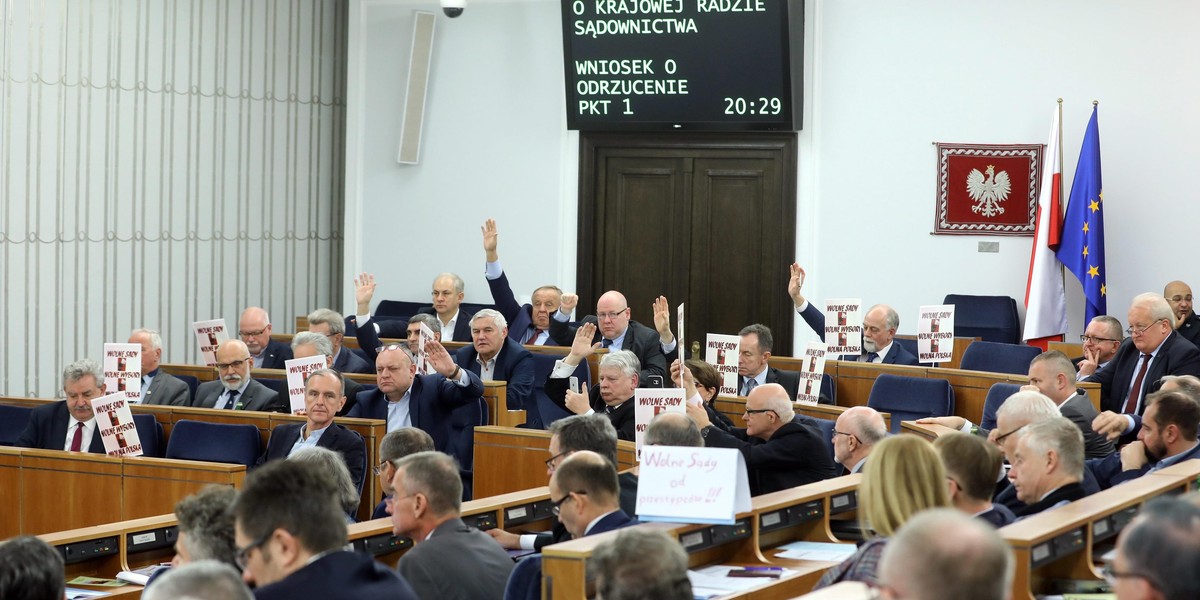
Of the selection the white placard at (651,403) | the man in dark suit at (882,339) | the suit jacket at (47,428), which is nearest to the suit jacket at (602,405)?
the white placard at (651,403)

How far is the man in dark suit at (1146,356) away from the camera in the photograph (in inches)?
293

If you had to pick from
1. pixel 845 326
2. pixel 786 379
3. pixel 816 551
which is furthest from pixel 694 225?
pixel 816 551

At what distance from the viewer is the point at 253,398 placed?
837 cm

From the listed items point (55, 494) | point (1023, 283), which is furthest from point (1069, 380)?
point (55, 494)

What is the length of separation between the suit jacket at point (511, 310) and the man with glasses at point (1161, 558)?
7.62 metres

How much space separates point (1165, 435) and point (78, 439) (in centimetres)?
548

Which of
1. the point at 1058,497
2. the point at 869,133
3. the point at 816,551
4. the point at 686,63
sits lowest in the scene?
the point at 816,551

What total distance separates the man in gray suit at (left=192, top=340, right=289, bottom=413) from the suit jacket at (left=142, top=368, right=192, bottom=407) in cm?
33

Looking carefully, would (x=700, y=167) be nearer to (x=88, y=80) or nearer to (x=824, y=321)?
(x=824, y=321)

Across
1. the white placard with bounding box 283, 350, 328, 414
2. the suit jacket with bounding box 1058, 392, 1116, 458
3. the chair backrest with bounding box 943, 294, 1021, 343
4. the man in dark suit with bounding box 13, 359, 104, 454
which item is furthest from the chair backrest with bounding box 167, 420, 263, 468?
the chair backrest with bounding box 943, 294, 1021, 343

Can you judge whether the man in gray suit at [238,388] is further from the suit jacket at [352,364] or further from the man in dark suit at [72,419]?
the suit jacket at [352,364]

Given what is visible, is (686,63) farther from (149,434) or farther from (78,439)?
(78,439)

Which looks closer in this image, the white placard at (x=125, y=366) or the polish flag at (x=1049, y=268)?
the white placard at (x=125, y=366)

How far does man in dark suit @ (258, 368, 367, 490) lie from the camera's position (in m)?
6.90
